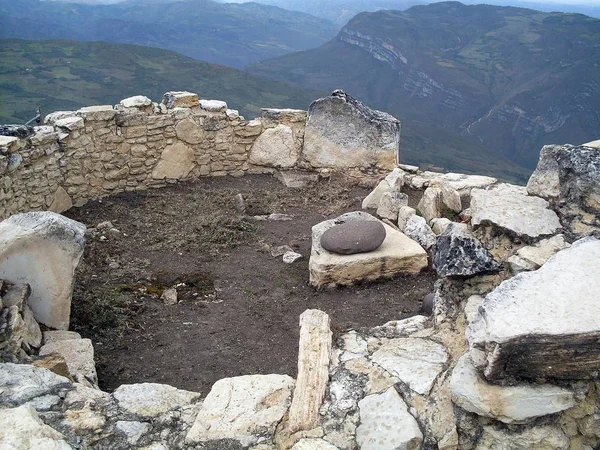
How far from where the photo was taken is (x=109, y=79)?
38.7 meters

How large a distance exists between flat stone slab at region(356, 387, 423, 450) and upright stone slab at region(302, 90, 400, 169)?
233 inches

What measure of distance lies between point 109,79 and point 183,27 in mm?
67713

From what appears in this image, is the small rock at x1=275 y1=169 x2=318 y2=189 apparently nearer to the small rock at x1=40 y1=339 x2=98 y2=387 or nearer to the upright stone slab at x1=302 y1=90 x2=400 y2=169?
the upright stone slab at x1=302 y1=90 x2=400 y2=169

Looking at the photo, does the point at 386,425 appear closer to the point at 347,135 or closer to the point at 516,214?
the point at 516,214

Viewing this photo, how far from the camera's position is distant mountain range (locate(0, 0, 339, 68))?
84.4 m

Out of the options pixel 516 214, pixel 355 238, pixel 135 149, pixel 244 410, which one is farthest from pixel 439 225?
pixel 135 149

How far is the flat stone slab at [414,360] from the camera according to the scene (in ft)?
10.7

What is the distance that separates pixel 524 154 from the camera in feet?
127

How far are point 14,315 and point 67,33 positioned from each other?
286 ft

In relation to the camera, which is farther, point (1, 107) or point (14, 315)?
point (1, 107)

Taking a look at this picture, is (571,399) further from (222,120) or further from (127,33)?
(127,33)

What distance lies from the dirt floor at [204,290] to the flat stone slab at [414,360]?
900 mm

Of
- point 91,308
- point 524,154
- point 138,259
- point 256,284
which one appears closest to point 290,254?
point 256,284

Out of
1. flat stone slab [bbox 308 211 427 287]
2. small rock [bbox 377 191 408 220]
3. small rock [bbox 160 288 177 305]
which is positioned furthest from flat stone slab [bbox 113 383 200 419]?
small rock [bbox 377 191 408 220]
